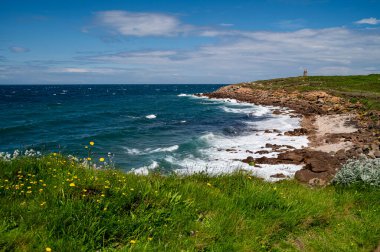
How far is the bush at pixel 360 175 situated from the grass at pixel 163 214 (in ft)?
2.76

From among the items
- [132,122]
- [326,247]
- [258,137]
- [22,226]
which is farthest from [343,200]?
[132,122]

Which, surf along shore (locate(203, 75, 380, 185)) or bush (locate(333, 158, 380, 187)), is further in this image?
surf along shore (locate(203, 75, 380, 185))

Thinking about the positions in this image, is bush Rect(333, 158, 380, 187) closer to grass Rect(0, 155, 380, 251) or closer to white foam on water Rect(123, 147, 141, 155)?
grass Rect(0, 155, 380, 251)

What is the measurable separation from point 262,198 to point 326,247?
139cm

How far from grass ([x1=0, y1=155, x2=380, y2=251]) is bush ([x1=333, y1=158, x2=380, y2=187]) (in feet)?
2.76

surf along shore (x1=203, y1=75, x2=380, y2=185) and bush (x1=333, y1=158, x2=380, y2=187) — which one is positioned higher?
bush (x1=333, y1=158, x2=380, y2=187)

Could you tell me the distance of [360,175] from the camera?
820 centimetres

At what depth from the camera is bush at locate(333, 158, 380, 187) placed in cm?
801

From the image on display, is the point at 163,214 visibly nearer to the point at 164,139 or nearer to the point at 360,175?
the point at 360,175

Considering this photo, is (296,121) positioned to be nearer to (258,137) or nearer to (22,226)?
(258,137)

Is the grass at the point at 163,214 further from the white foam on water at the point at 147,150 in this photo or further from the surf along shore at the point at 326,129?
the white foam on water at the point at 147,150

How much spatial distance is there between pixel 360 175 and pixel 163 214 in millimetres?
5858

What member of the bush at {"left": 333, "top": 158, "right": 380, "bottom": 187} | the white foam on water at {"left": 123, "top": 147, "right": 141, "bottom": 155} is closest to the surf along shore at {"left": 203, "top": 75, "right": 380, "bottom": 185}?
the bush at {"left": 333, "top": 158, "right": 380, "bottom": 187}

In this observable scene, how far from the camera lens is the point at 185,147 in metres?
27.2
